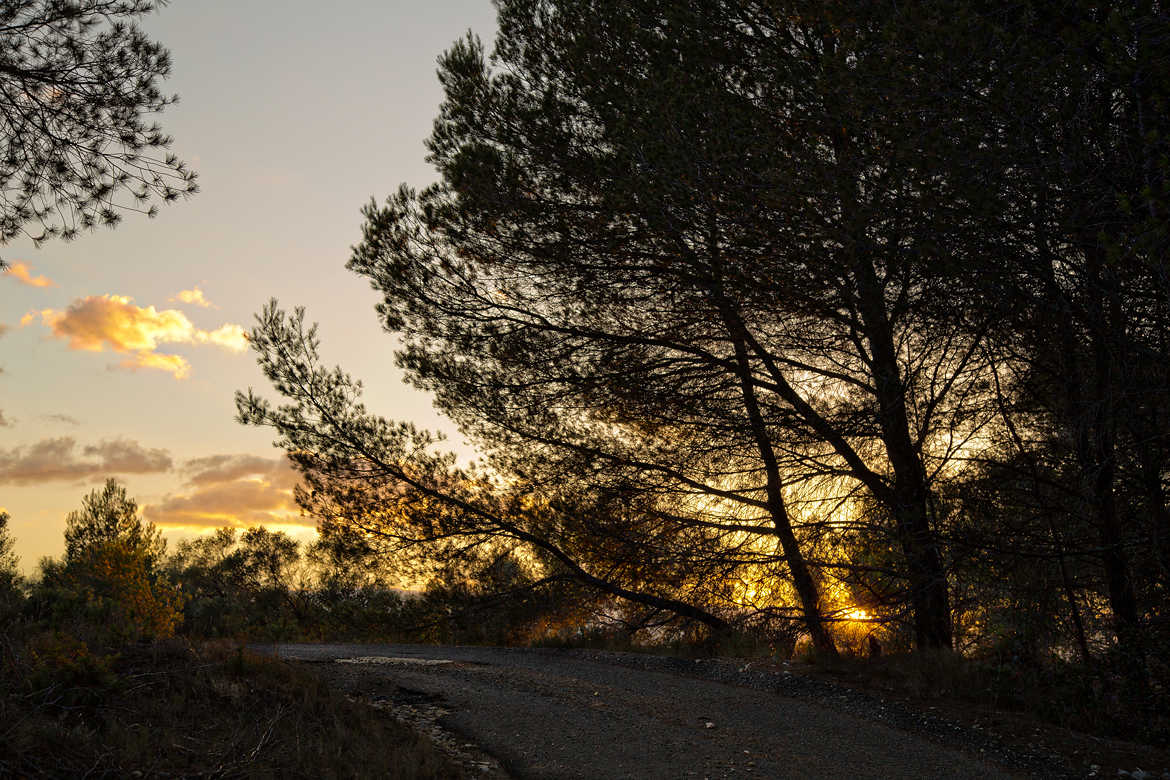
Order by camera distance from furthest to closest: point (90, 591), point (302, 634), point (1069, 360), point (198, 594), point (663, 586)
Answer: point (198, 594)
point (302, 634)
point (90, 591)
point (663, 586)
point (1069, 360)

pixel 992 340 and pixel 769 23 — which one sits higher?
pixel 769 23

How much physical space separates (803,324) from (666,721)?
14.0 ft

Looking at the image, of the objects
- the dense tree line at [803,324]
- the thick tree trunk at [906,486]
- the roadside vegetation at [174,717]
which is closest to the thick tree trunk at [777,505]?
the dense tree line at [803,324]

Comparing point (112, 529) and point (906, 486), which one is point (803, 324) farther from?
point (112, 529)

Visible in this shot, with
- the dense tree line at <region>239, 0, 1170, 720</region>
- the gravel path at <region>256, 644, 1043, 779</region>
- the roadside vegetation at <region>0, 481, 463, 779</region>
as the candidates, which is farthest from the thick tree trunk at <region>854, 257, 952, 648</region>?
the roadside vegetation at <region>0, 481, 463, 779</region>

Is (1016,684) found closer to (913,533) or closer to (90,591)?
(913,533)

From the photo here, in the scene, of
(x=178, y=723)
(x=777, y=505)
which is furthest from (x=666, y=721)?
(x=178, y=723)

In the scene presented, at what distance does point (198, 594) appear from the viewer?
2280 cm

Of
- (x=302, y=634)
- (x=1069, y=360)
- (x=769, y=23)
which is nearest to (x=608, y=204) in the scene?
(x=769, y=23)

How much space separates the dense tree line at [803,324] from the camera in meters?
5.20

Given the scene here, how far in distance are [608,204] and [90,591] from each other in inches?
399

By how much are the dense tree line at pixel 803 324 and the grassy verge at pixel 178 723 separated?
460cm

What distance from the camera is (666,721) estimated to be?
6531 millimetres

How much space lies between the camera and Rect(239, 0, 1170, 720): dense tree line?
5.20 m
